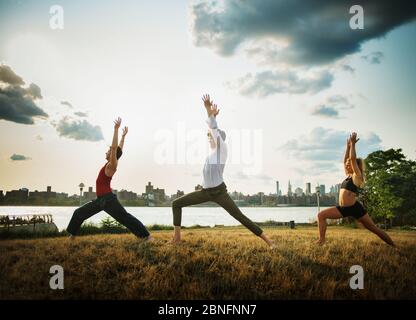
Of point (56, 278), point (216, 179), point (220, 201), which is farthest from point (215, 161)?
point (56, 278)

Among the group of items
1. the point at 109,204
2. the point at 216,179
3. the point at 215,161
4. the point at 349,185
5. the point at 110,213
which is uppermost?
the point at 215,161

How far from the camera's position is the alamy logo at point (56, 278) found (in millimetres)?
3997

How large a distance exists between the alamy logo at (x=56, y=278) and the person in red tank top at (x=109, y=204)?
4.90 feet

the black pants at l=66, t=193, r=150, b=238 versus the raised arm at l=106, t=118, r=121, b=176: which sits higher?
the raised arm at l=106, t=118, r=121, b=176

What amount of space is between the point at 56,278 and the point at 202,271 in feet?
7.03

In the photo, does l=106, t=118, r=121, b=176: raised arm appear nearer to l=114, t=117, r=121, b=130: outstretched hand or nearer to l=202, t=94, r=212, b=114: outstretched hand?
l=114, t=117, r=121, b=130: outstretched hand

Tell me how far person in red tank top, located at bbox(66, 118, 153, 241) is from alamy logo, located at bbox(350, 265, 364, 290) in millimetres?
3772

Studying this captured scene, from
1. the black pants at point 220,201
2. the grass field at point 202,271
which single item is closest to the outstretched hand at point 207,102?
the black pants at point 220,201

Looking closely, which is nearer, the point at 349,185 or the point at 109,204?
the point at 109,204

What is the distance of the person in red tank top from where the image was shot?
570cm

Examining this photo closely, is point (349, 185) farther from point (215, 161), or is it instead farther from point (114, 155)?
point (114, 155)

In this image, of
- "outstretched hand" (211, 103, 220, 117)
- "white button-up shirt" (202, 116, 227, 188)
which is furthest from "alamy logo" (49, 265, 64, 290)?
"outstretched hand" (211, 103, 220, 117)

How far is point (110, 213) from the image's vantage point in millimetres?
5688
